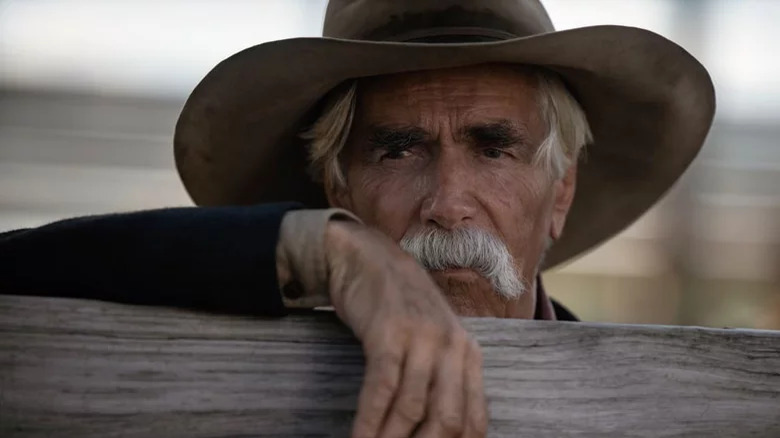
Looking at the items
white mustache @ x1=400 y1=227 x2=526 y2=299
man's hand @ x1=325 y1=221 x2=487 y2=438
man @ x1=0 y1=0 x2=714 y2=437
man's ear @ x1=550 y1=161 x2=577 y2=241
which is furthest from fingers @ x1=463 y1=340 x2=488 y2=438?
man's ear @ x1=550 y1=161 x2=577 y2=241

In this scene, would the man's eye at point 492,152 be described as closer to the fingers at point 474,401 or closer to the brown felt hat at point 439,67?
the brown felt hat at point 439,67

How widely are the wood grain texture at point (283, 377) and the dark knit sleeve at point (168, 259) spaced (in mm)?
26

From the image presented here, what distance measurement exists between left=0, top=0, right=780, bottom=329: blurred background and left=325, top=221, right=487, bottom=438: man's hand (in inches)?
172

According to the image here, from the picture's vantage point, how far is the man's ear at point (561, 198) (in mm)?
2412

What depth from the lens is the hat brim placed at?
2.07 m

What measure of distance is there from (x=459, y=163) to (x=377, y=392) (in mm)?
1088

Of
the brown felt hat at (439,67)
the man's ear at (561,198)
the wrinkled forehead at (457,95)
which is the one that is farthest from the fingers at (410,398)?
the man's ear at (561,198)

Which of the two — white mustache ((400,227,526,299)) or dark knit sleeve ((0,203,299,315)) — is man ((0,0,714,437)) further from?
dark knit sleeve ((0,203,299,315))

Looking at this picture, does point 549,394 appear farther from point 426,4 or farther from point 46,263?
point 426,4

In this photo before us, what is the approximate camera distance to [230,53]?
18.5 feet

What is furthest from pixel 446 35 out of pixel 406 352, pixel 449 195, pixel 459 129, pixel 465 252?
pixel 406 352

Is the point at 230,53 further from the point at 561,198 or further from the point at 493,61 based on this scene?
the point at 493,61

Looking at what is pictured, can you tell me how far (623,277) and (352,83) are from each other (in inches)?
159

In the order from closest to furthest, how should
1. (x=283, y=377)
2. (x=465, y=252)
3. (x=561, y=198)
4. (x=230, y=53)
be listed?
1. (x=283, y=377)
2. (x=465, y=252)
3. (x=561, y=198)
4. (x=230, y=53)
